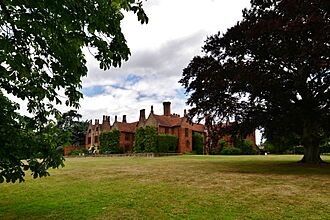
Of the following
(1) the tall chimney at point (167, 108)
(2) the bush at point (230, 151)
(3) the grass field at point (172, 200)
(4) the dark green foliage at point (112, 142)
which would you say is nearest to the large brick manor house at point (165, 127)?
(1) the tall chimney at point (167, 108)

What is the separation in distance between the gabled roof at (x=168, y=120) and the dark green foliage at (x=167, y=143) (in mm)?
2995

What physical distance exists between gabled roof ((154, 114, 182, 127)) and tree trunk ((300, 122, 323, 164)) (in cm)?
3653

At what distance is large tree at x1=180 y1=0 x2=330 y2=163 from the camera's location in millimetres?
15883

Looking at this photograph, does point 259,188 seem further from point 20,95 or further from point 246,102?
point 246,102

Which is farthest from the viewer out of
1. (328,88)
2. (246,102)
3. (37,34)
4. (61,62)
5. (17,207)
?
(246,102)

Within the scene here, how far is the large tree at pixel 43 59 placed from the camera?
4.54 m

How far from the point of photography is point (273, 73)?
18.4 m

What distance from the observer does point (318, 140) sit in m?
21.0

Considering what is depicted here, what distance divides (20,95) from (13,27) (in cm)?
161

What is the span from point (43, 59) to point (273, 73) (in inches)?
606

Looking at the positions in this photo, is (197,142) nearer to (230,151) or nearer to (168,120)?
(168,120)

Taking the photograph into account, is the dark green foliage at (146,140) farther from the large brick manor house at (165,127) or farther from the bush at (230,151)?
the bush at (230,151)

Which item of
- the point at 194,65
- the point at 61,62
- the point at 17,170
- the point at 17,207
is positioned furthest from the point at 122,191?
the point at 194,65

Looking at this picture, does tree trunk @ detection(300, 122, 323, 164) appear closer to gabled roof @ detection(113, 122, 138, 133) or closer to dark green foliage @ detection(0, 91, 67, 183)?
dark green foliage @ detection(0, 91, 67, 183)
